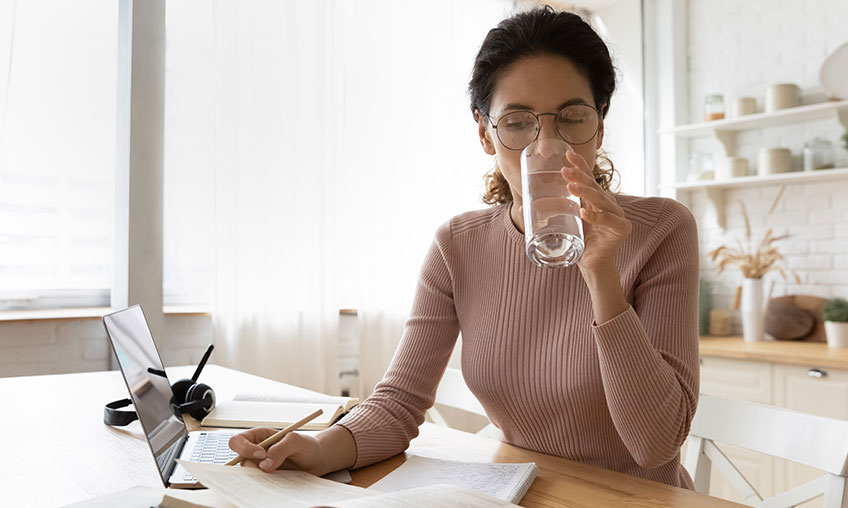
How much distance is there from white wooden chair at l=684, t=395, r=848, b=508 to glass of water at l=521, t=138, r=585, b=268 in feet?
1.73

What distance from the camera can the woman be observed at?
39.8 inches

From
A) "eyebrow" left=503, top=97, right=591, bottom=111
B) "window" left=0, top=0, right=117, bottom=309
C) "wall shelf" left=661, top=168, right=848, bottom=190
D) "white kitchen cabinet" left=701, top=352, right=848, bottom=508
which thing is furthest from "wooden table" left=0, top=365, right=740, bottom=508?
"wall shelf" left=661, top=168, right=848, bottom=190

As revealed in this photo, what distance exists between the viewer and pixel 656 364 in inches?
39.7

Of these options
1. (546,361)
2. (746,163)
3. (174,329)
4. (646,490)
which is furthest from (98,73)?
(746,163)

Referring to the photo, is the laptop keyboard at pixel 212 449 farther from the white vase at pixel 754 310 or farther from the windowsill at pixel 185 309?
the white vase at pixel 754 310

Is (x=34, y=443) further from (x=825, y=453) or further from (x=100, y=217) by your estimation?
(x=100, y=217)

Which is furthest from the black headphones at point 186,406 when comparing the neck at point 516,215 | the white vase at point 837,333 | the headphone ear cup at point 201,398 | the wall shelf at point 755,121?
the wall shelf at point 755,121

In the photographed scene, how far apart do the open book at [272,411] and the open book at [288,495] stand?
0.44 meters

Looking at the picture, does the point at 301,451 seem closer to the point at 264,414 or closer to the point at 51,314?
the point at 264,414

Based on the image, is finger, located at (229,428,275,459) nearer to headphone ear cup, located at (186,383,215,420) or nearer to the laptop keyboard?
the laptop keyboard

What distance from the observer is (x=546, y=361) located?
4.02 ft

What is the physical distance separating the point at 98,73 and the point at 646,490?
2.45 m

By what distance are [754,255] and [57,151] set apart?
318cm

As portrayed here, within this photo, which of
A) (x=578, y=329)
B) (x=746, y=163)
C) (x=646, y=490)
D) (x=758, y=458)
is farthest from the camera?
(x=746, y=163)
